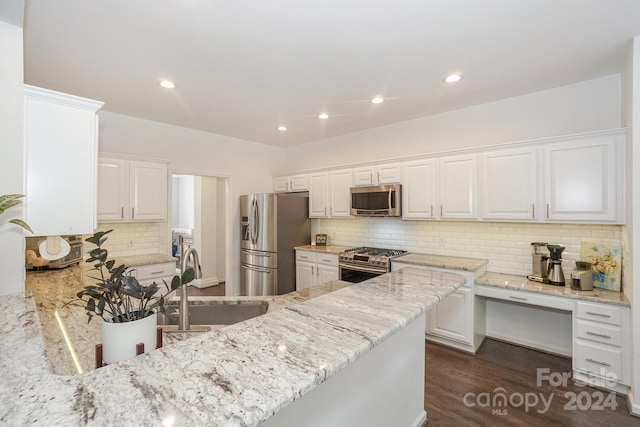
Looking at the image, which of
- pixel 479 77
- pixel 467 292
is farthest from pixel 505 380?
pixel 479 77

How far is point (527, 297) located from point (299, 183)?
3.49m

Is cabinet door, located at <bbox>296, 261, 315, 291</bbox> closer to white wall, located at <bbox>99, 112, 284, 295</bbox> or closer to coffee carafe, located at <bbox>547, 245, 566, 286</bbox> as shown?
white wall, located at <bbox>99, 112, 284, 295</bbox>

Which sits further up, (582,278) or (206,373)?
(206,373)

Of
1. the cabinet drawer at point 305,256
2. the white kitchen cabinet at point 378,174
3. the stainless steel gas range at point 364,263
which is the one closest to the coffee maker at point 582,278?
the stainless steel gas range at point 364,263

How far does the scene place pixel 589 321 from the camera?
98.1 inches

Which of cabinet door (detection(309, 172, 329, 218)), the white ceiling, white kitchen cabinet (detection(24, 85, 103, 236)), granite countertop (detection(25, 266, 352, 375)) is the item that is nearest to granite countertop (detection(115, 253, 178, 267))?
granite countertop (detection(25, 266, 352, 375))

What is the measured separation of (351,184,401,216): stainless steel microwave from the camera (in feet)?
12.5

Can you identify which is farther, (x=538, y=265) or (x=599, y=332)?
(x=538, y=265)

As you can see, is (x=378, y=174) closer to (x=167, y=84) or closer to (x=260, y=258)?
(x=260, y=258)

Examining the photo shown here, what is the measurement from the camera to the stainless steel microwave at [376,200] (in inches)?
150

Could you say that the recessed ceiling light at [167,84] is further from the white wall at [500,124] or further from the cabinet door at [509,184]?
the cabinet door at [509,184]

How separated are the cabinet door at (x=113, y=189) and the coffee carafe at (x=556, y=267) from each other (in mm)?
4705

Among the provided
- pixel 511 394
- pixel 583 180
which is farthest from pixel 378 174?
pixel 511 394

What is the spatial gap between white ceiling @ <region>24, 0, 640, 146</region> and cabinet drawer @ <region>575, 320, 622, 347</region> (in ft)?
7.26
